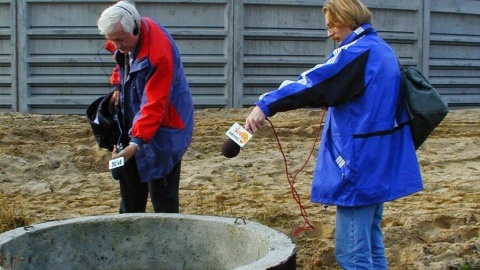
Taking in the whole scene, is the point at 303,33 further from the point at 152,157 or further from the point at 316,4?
the point at 152,157

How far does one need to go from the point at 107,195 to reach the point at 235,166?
5.50ft

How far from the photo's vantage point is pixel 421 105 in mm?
3490

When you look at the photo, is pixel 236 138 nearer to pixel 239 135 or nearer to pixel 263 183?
pixel 239 135

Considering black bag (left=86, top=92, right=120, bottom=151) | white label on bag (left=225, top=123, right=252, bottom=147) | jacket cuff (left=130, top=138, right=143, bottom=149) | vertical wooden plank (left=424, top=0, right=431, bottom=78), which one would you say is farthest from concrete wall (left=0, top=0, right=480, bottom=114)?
white label on bag (left=225, top=123, right=252, bottom=147)

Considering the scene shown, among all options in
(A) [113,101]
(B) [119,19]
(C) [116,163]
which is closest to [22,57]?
(A) [113,101]

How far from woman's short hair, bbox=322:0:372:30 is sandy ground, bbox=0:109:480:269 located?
2.05 m

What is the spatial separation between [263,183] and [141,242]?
3.92 metres

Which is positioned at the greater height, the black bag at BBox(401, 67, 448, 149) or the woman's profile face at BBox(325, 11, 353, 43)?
the woman's profile face at BBox(325, 11, 353, 43)

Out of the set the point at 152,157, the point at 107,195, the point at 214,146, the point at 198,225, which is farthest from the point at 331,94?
the point at 214,146

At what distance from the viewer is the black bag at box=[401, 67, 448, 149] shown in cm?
349

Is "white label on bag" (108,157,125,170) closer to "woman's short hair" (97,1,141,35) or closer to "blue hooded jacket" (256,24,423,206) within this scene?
"woman's short hair" (97,1,141,35)

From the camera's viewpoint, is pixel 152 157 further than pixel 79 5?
No

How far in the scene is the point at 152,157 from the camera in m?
4.28

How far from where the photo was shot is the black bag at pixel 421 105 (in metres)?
3.49
